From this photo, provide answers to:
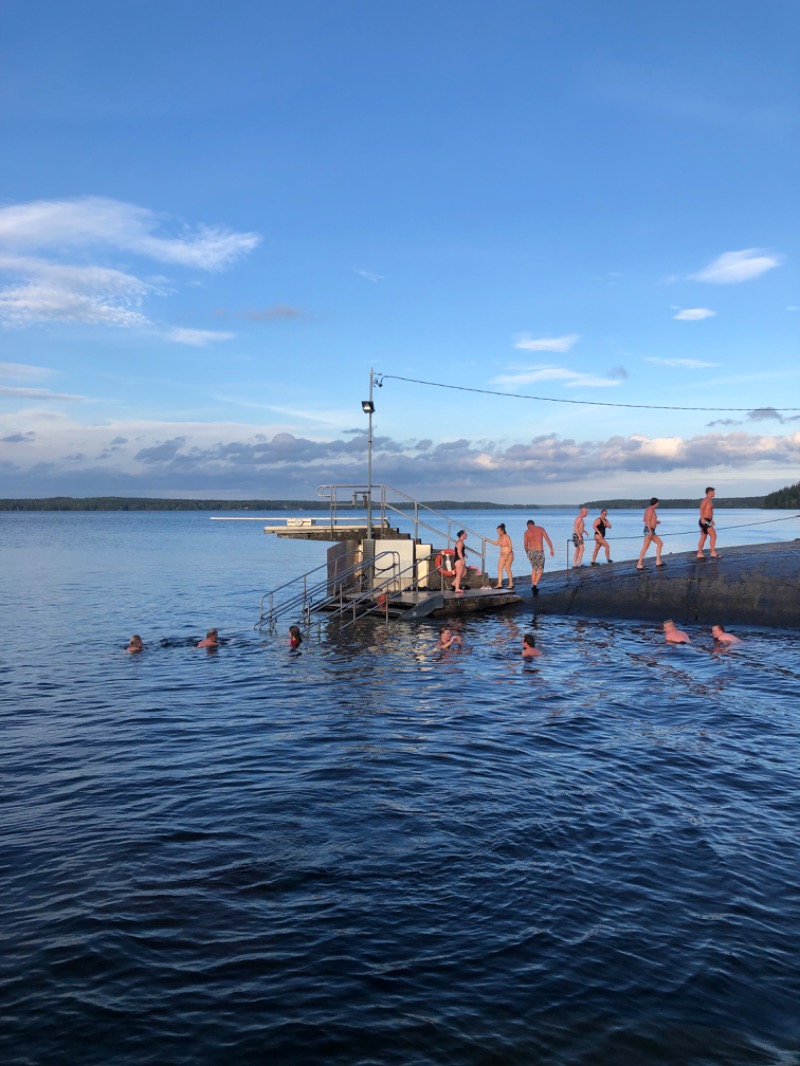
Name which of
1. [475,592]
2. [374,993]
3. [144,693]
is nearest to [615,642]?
[475,592]

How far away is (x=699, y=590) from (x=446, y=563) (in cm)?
849

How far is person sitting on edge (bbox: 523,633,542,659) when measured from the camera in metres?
20.5

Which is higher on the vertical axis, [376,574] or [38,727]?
[376,574]

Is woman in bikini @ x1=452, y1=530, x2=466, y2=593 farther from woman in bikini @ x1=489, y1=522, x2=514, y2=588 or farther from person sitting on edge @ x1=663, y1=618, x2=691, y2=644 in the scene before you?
person sitting on edge @ x1=663, y1=618, x2=691, y2=644

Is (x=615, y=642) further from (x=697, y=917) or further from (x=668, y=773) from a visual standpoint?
(x=697, y=917)

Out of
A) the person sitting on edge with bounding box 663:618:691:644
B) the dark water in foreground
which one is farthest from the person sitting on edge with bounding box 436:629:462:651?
the person sitting on edge with bounding box 663:618:691:644

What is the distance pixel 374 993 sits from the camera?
6.43 m

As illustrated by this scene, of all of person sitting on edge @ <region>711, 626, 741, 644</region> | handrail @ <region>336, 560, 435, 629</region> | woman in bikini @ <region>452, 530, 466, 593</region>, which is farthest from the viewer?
woman in bikini @ <region>452, 530, 466, 593</region>

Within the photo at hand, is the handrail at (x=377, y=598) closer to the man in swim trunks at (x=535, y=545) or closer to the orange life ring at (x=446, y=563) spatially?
the orange life ring at (x=446, y=563)

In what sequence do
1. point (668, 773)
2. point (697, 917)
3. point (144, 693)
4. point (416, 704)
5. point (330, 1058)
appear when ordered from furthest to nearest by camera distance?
point (144, 693) < point (416, 704) < point (668, 773) < point (697, 917) < point (330, 1058)

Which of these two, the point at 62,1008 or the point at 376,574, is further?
the point at 376,574

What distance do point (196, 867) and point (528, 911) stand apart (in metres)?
3.59

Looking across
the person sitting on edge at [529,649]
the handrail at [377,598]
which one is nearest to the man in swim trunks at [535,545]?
the handrail at [377,598]

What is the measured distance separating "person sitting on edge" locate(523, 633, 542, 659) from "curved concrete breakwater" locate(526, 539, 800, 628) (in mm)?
5830
